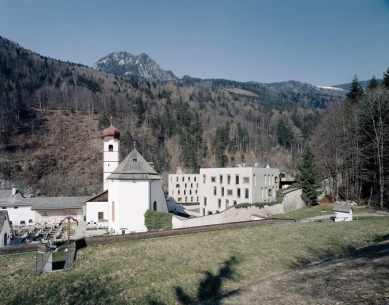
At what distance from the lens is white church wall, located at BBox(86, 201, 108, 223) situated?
33.2 meters

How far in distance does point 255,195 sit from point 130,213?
1720 centimetres

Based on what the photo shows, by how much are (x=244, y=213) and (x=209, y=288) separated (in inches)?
649

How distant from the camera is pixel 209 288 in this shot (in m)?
13.0

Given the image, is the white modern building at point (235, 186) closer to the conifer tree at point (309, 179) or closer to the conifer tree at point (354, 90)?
the conifer tree at point (309, 179)

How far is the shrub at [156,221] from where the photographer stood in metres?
25.4

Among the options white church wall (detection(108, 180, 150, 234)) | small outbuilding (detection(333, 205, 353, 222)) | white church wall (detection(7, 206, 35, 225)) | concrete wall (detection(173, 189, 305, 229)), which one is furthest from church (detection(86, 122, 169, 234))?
small outbuilding (detection(333, 205, 353, 222))

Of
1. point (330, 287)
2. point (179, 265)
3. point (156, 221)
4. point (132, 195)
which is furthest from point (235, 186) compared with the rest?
point (330, 287)

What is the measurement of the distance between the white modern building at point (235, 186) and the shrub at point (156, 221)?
1058 cm

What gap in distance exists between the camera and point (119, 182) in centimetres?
2584

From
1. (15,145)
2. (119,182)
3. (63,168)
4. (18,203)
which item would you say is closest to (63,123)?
Result: (15,145)

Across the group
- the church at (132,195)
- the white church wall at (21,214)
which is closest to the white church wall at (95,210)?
the church at (132,195)

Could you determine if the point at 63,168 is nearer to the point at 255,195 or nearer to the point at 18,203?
the point at 18,203

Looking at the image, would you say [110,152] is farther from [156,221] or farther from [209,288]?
[209,288]

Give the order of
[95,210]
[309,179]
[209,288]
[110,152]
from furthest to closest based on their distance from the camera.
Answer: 1. [110,152]
2. [309,179]
3. [95,210]
4. [209,288]
